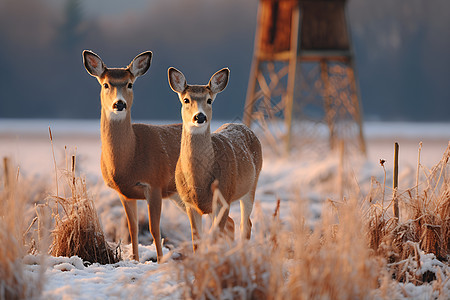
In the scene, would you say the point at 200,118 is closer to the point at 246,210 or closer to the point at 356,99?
the point at 246,210

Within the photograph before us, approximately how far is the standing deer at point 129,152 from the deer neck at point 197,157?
69 cm

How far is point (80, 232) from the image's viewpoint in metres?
5.42

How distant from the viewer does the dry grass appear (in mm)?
5402

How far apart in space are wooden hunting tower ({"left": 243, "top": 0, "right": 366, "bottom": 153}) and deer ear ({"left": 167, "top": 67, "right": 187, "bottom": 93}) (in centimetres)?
818

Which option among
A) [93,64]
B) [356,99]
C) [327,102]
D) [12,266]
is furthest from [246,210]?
[327,102]

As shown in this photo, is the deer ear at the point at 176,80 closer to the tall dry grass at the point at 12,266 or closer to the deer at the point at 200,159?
the deer at the point at 200,159

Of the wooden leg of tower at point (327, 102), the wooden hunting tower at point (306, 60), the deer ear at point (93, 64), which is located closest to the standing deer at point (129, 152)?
the deer ear at point (93, 64)

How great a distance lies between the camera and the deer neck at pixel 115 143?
5617 mm

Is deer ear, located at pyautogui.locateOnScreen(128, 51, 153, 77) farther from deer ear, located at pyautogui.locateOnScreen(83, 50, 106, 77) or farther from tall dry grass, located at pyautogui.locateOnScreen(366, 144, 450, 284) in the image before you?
tall dry grass, located at pyautogui.locateOnScreen(366, 144, 450, 284)

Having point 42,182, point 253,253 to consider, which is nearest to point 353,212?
point 253,253

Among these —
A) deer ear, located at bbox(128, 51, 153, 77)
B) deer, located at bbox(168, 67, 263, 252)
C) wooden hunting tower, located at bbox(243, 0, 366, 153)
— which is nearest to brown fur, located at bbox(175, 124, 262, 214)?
deer, located at bbox(168, 67, 263, 252)

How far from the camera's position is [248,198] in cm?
616

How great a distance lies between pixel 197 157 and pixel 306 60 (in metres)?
10.7

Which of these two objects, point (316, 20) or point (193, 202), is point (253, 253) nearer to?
point (193, 202)
